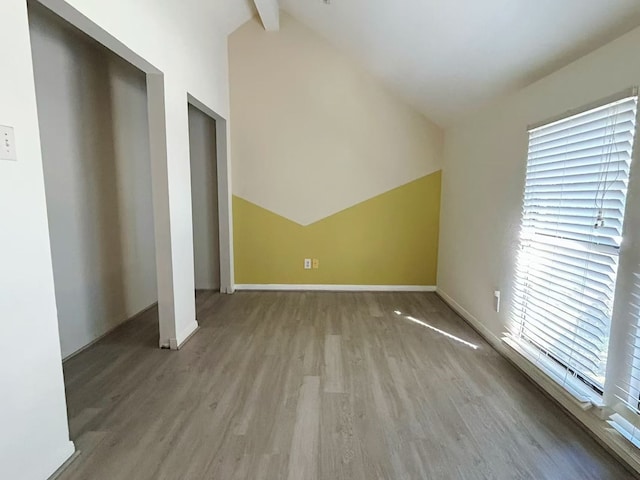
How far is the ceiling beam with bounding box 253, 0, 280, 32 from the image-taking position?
331 centimetres

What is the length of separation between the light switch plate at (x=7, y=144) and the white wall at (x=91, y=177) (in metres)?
1.24

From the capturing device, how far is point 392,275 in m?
4.29

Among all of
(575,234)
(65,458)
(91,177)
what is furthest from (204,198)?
(575,234)

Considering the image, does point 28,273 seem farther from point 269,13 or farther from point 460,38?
point 269,13

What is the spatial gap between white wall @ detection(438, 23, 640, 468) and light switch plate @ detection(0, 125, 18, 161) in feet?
8.40

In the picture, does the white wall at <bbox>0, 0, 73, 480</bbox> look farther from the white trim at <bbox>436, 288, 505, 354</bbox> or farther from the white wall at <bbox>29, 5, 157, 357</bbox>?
the white trim at <bbox>436, 288, 505, 354</bbox>

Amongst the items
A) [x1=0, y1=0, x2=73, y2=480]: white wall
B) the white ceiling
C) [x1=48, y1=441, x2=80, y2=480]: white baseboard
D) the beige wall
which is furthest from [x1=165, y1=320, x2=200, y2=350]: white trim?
the white ceiling

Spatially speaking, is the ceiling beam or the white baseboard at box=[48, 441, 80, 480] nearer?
the white baseboard at box=[48, 441, 80, 480]

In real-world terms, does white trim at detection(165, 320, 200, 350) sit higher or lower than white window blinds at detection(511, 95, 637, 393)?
lower

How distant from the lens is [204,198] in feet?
13.7

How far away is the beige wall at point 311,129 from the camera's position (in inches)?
155

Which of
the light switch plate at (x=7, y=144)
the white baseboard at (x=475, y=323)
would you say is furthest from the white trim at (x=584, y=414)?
the light switch plate at (x=7, y=144)

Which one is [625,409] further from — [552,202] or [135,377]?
[135,377]

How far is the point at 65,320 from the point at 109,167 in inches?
50.0
